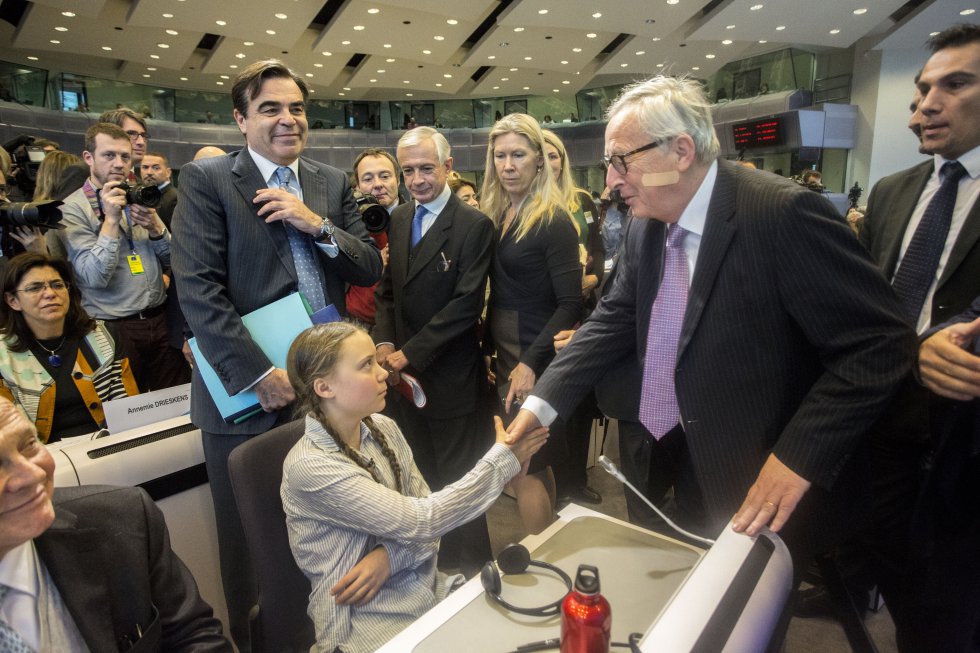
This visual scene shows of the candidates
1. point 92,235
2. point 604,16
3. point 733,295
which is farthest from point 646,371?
point 604,16

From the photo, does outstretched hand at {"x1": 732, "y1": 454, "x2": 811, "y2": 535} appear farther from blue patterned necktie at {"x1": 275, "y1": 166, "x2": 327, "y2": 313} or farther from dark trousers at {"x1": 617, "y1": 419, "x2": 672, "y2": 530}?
blue patterned necktie at {"x1": 275, "y1": 166, "x2": 327, "y2": 313}

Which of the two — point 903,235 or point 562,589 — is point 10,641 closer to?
point 562,589

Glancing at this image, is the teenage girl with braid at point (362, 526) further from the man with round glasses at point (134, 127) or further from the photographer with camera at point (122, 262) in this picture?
the man with round glasses at point (134, 127)

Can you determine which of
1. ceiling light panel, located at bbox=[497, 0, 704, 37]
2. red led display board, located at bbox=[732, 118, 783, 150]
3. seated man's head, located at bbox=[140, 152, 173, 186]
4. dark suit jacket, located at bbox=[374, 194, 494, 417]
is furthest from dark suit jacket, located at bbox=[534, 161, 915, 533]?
red led display board, located at bbox=[732, 118, 783, 150]

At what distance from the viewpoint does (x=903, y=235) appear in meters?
1.64

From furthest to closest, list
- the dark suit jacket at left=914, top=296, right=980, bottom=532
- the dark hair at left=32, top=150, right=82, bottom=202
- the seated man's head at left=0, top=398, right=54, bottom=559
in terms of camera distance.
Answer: the dark hair at left=32, top=150, right=82, bottom=202, the dark suit jacket at left=914, top=296, right=980, bottom=532, the seated man's head at left=0, top=398, right=54, bottom=559

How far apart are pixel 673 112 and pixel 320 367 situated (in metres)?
1.07

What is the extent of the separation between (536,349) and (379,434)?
78cm

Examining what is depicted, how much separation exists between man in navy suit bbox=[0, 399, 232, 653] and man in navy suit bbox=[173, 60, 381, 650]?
0.61 m

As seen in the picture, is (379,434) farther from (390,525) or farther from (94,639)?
(94,639)

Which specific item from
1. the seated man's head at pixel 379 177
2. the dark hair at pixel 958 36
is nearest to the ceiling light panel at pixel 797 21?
the seated man's head at pixel 379 177

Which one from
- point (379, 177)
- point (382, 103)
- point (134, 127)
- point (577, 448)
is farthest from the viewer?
point (382, 103)

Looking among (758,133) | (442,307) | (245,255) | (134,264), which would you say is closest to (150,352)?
(134,264)

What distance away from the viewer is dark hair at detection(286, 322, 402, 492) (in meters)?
1.46
